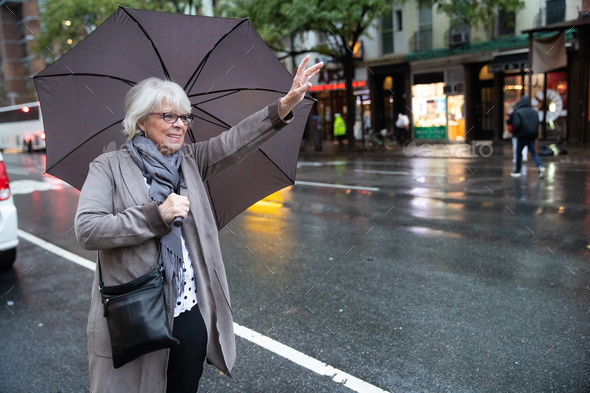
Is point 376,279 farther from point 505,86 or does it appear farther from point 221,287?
point 505,86

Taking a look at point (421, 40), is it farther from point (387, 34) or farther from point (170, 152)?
point (170, 152)

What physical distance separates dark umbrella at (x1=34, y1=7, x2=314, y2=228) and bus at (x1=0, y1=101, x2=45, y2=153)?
132ft

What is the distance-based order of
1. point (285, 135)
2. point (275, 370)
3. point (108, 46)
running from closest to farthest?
point (108, 46)
point (285, 135)
point (275, 370)

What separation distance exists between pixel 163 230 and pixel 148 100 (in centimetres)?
58

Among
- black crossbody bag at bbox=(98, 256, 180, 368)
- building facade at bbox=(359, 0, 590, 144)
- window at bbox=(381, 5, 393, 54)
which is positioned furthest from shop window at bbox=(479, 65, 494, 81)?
black crossbody bag at bbox=(98, 256, 180, 368)

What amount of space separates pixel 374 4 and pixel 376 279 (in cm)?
1690

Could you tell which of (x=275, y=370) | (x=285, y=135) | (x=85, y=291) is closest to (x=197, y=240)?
(x=285, y=135)

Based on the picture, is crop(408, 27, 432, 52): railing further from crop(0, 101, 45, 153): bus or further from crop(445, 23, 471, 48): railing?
crop(0, 101, 45, 153): bus

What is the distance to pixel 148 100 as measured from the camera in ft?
7.20

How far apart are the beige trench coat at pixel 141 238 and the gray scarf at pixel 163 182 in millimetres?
38

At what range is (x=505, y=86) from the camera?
24.5 meters

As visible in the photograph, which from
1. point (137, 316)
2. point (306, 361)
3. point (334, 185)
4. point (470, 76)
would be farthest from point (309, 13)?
point (137, 316)

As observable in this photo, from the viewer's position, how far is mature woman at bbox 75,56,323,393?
79.0 inches

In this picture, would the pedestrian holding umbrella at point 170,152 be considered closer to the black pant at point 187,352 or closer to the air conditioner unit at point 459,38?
the black pant at point 187,352
